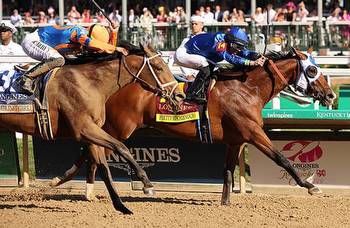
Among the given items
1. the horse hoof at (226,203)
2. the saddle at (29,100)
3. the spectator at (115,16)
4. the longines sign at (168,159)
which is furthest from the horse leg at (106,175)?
the spectator at (115,16)

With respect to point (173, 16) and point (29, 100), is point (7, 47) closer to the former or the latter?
point (29, 100)

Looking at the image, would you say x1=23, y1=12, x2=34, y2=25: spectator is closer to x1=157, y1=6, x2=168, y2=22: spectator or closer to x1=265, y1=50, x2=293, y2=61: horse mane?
x1=157, y1=6, x2=168, y2=22: spectator

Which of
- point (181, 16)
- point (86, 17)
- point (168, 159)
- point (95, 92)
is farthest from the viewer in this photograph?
point (86, 17)

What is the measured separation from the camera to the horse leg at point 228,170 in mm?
9016

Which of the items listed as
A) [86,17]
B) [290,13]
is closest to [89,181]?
[290,13]

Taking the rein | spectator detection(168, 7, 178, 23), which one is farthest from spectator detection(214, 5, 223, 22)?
the rein

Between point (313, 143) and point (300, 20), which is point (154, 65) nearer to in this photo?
point (313, 143)

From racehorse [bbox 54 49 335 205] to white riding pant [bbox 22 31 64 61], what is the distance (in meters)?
0.94

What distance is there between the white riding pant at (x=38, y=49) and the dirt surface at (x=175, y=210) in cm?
155

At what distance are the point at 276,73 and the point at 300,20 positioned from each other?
9.24 m

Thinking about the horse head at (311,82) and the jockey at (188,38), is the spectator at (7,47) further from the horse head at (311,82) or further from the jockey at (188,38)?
the horse head at (311,82)

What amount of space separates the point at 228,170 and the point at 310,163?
50.8 inches

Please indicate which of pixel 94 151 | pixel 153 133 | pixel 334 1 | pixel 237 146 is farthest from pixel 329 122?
pixel 334 1

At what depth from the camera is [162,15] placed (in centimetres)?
1909
